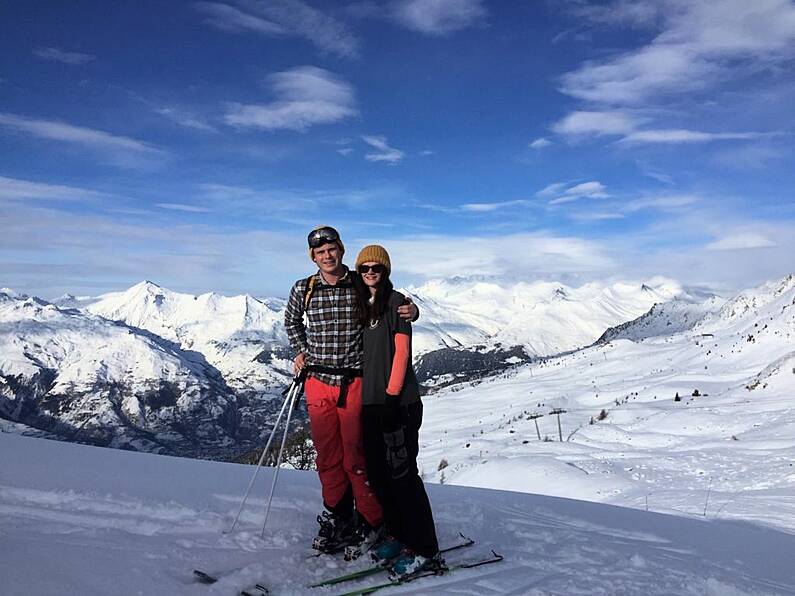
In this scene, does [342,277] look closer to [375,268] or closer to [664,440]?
[375,268]

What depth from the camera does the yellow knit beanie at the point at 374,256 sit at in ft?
17.5

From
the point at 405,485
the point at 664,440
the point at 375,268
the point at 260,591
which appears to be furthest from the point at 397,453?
the point at 664,440

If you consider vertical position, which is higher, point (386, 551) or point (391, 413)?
point (391, 413)

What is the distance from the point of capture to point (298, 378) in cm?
561

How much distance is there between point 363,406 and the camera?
17.5ft

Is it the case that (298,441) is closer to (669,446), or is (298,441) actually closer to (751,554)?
(669,446)

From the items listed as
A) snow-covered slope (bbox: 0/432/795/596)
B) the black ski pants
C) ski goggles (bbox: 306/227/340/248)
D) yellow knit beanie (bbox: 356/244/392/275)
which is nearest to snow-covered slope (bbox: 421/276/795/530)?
snow-covered slope (bbox: 0/432/795/596)

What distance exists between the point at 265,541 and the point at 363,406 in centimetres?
173

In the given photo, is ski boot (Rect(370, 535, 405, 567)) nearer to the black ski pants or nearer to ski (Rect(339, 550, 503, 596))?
the black ski pants

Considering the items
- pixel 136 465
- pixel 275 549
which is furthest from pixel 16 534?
pixel 136 465

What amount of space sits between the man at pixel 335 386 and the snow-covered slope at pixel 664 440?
7543mm

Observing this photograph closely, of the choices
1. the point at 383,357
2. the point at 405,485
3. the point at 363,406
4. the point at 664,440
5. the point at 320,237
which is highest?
the point at 320,237

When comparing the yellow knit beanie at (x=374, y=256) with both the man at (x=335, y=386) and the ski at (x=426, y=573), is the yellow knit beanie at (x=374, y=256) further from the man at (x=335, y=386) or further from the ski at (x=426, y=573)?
the ski at (x=426, y=573)

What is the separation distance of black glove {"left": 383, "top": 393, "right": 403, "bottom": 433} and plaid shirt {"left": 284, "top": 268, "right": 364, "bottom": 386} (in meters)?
0.59
